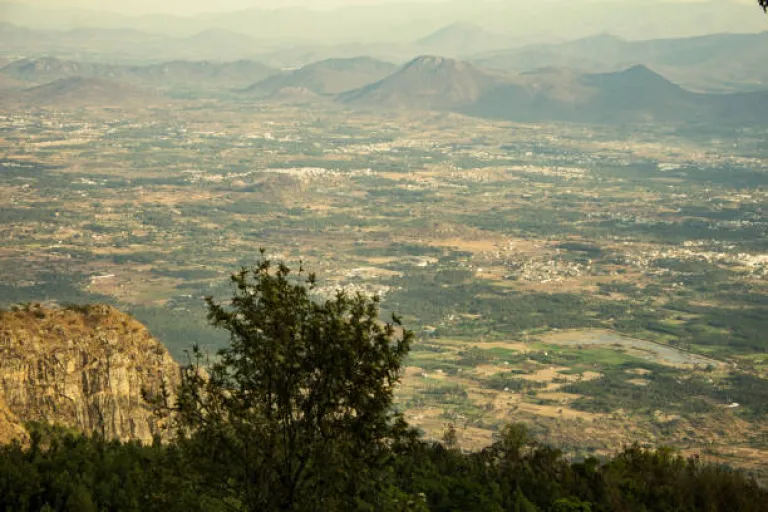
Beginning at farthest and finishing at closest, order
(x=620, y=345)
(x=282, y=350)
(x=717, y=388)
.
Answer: (x=620, y=345) < (x=717, y=388) < (x=282, y=350)

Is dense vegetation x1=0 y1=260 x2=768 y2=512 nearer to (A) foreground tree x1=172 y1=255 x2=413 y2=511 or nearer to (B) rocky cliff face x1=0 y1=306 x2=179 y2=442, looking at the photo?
(A) foreground tree x1=172 y1=255 x2=413 y2=511

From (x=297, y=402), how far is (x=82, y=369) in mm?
31533

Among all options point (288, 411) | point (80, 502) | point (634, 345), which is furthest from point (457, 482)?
point (634, 345)

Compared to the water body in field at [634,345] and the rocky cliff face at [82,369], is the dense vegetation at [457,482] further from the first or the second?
the water body in field at [634,345]

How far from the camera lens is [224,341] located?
135m

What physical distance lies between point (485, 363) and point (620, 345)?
20627 millimetres

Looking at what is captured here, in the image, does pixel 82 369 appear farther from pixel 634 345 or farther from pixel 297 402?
pixel 634 345

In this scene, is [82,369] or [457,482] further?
[82,369]

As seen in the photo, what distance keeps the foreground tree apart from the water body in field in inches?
4253

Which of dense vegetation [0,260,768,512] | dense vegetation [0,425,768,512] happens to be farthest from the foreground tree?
dense vegetation [0,425,768,512]

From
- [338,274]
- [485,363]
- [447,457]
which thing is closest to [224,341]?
[485,363]

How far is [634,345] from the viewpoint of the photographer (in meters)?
141

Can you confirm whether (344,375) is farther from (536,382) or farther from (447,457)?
(536,382)

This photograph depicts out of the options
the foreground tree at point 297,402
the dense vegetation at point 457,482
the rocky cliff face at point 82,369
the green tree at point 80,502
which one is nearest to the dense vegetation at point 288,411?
the foreground tree at point 297,402
